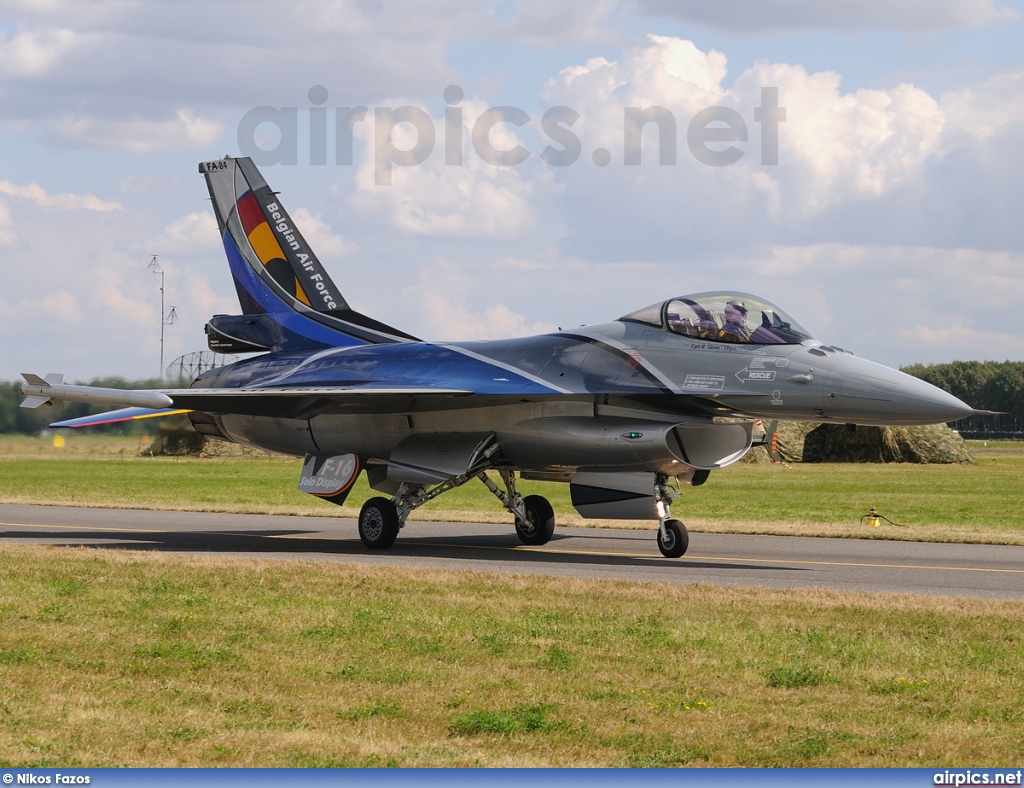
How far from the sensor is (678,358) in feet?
53.1

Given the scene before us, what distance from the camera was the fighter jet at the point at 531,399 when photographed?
1548 centimetres

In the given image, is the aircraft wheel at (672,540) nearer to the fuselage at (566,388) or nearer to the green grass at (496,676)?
the fuselage at (566,388)

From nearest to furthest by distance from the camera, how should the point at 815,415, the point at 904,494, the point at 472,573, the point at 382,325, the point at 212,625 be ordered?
the point at 212,625
the point at 472,573
the point at 815,415
the point at 382,325
the point at 904,494

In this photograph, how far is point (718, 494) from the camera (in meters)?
34.0

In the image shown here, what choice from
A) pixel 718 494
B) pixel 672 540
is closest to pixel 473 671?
pixel 672 540

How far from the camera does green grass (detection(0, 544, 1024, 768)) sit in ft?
22.2

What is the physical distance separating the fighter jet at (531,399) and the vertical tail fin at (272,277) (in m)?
0.04

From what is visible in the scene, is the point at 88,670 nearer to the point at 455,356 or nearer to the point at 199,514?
the point at 455,356

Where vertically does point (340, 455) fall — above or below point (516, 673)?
above

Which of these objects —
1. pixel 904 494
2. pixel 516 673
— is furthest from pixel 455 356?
pixel 904 494

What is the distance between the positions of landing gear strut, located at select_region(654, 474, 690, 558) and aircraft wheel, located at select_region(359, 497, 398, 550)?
4.16 m

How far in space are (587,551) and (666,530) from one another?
1765mm

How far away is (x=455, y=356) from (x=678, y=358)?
387cm

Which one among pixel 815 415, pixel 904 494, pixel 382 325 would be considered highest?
pixel 382 325
